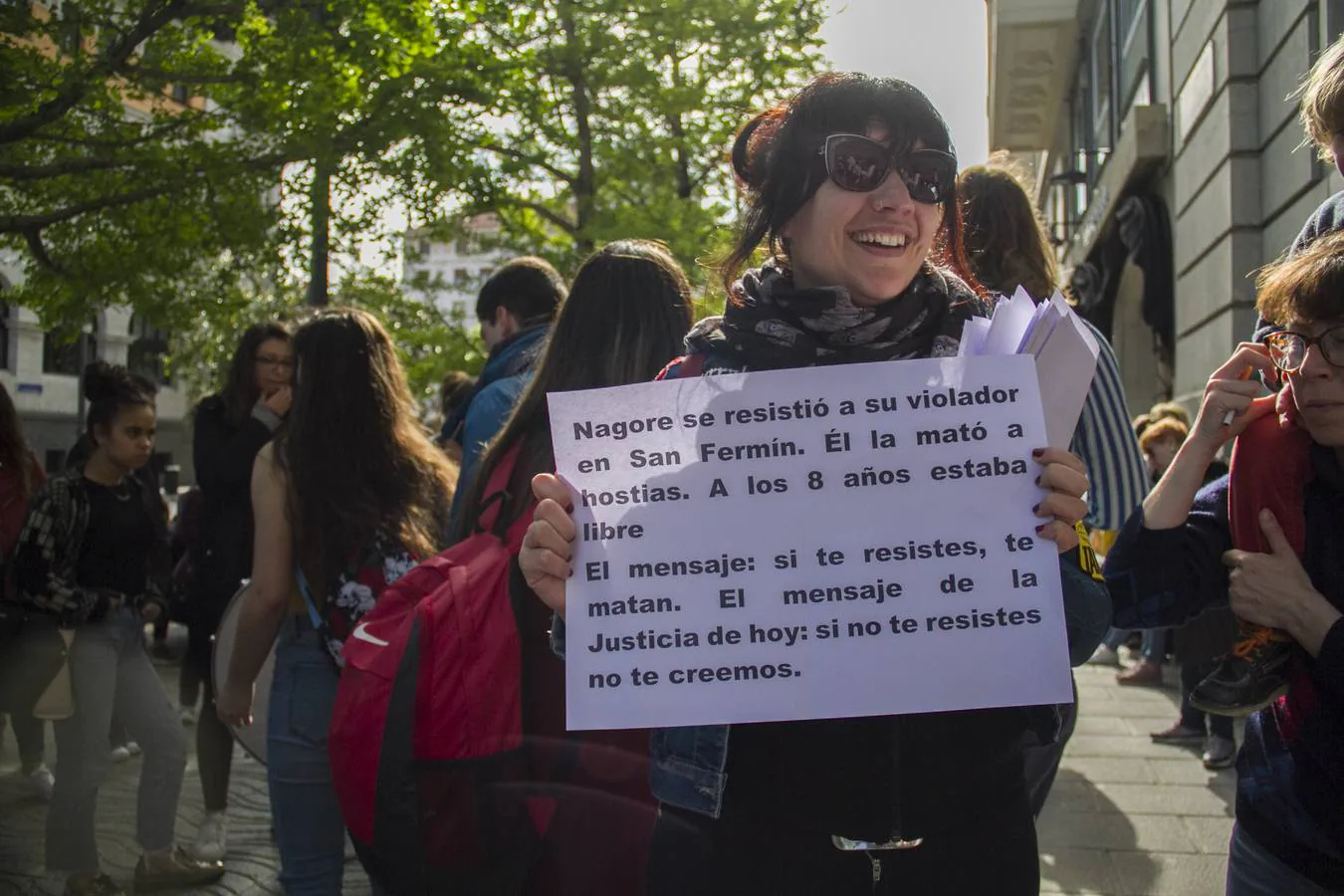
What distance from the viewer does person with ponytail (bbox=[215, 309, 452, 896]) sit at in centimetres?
337

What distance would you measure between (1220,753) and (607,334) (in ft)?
16.8

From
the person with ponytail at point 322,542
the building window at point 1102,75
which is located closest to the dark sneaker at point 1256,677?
the person with ponytail at point 322,542

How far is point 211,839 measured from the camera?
510 cm

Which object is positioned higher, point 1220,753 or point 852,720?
point 852,720

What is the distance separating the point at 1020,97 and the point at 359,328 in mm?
21102

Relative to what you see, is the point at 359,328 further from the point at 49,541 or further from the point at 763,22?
the point at 763,22

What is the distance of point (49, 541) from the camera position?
4.98 m

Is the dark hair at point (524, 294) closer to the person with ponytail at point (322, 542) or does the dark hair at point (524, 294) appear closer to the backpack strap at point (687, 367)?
the person with ponytail at point (322, 542)

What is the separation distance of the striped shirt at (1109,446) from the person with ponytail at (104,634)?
3984 millimetres

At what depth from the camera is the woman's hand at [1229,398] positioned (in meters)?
2.06

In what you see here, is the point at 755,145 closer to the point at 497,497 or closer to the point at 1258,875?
the point at 497,497

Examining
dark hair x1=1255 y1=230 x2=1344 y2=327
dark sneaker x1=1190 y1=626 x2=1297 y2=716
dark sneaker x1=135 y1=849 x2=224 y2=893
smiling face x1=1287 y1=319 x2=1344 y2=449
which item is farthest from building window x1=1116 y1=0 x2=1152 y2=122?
dark sneaker x1=1190 y1=626 x2=1297 y2=716

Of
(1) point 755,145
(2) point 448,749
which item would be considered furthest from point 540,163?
(1) point 755,145

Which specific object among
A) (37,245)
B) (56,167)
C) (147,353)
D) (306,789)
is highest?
(147,353)
